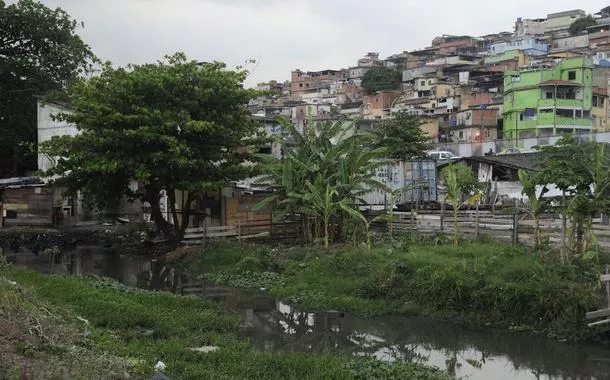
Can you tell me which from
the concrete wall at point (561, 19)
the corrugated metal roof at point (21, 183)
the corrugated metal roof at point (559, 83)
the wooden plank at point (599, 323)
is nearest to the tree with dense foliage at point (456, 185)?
the wooden plank at point (599, 323)

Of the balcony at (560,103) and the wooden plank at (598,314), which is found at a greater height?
the balcony at (560,103)

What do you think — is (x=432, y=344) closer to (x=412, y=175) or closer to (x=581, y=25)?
(x=412, y=175)

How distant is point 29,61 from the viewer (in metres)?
33.3

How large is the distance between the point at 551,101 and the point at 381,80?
38147mm

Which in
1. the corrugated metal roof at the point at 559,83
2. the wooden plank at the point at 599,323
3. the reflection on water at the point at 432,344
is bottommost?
the reflection on water at the point at 432,344

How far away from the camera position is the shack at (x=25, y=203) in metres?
28.2

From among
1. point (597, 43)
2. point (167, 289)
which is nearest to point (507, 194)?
point (167, 289)

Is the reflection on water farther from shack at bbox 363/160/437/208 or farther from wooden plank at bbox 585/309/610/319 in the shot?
shack at bbox 363/160/437/208

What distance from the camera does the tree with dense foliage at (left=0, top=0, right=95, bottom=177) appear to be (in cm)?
3244

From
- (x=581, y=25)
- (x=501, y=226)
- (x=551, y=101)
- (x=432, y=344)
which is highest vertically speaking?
(x=581, y=25)

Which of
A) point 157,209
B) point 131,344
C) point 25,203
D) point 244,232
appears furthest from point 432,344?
point 25,203

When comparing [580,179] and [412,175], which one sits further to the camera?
[412,175]

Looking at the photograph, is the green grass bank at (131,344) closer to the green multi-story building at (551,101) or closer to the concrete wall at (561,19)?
the green multi-story building at (551,101)

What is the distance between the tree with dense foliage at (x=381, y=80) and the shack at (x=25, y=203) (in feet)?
198
